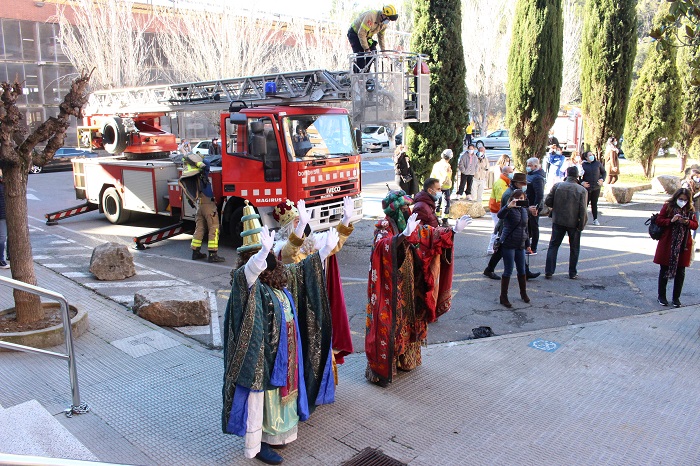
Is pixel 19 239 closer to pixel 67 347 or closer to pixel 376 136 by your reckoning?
pixel 67 347

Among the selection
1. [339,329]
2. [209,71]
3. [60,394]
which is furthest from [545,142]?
[209,71]

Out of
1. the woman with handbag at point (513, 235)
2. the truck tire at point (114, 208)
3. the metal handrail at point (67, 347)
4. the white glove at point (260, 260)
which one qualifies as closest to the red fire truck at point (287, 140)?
the truck tire at point (114, 208)

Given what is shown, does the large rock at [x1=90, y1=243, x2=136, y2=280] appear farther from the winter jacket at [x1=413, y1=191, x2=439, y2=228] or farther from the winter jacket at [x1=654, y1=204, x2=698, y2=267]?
the winter jacket at [x1=654, y1=204, x2=698, y2=267]

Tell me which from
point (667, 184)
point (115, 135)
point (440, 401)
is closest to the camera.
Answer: point (440, 401)

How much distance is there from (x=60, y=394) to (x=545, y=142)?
49.0 ft

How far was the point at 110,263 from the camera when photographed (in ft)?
30.7

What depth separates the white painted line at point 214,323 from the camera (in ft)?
22.3

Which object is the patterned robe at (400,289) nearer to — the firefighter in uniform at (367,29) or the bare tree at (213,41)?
the firefighter in uniform at (367,29)

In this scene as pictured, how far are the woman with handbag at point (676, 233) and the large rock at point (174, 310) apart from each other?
235 inches

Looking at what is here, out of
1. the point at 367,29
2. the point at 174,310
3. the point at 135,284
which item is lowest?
the point at 135,284

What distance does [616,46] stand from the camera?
57.8 ft

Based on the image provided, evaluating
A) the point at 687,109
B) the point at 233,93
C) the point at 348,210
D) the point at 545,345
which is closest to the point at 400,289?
the point at 348,210

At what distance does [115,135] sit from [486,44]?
885 inches

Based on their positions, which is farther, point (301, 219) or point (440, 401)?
point (440, 401)
